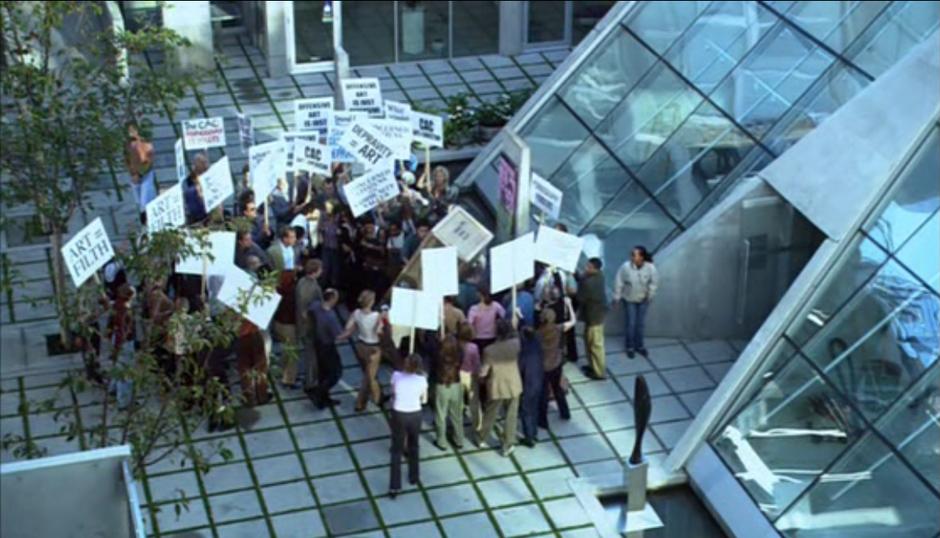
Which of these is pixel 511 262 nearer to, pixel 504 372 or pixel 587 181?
pixel 504 372

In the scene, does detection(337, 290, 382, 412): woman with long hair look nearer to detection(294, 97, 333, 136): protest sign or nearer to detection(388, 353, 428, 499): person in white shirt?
detection(388, 353, 428, 499): person in white shirt

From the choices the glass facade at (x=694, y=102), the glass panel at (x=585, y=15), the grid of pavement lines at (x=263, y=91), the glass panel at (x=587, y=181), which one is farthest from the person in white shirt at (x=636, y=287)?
the glass panel at (x=585, y=15)

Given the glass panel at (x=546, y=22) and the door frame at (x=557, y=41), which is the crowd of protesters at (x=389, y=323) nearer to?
the door frame at (x=557, y=41)

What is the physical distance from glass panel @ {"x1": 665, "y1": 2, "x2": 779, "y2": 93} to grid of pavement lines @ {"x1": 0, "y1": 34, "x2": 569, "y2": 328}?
205 inches

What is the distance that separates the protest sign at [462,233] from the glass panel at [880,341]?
3.76 meters

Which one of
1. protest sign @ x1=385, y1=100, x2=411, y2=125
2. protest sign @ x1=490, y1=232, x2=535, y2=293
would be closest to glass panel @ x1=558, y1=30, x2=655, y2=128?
protest sign @ x1=385, y1=100, x2=411, y2=125

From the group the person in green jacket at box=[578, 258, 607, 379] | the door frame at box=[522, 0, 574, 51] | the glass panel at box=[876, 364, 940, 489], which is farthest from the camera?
the door frame at box=[522, 0, 574, 51]

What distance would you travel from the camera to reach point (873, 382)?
54.3 feet

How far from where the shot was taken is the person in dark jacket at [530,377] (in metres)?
17.4

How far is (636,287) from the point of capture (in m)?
19.0

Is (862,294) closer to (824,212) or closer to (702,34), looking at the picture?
(824,212)

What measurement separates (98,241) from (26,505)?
7219mm

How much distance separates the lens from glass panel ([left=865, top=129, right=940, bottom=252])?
56.2ft

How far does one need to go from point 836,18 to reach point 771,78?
104 centimetres
